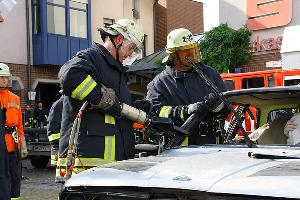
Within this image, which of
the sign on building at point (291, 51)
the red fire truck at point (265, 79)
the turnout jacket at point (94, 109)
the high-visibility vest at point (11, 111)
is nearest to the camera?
the turnout jacket at point (94, 109)

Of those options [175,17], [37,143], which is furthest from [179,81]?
[175,17]

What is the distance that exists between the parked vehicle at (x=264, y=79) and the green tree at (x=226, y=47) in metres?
5.83

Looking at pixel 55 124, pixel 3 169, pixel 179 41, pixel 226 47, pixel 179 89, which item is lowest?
pixel 3 169

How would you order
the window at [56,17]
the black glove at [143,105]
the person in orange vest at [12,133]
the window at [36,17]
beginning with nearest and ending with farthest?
the black glove at [143,105]
the person in orange vest at [12,133]
the window at [36,17]
the window at [56,17]

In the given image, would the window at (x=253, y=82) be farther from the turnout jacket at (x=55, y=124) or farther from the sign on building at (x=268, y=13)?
the sign on building at (x=268, y=13)

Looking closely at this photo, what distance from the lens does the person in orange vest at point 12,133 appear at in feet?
20.6

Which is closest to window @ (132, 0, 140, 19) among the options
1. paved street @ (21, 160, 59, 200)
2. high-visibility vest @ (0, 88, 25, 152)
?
paved street @ (21, 160, 59, 200)

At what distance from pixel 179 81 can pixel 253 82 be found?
7.06 meters

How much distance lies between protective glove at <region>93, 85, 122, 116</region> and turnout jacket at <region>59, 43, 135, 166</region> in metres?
0.04

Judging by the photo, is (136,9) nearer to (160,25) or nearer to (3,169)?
(160,25)

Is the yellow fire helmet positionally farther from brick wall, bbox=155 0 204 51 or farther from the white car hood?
brick wall, bbox=155 0 204 51

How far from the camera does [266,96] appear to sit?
425cm

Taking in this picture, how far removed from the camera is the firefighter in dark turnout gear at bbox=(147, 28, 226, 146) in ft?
15.0

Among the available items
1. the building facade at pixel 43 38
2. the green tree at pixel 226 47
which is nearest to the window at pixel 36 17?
the building facade at pixel 43 38
